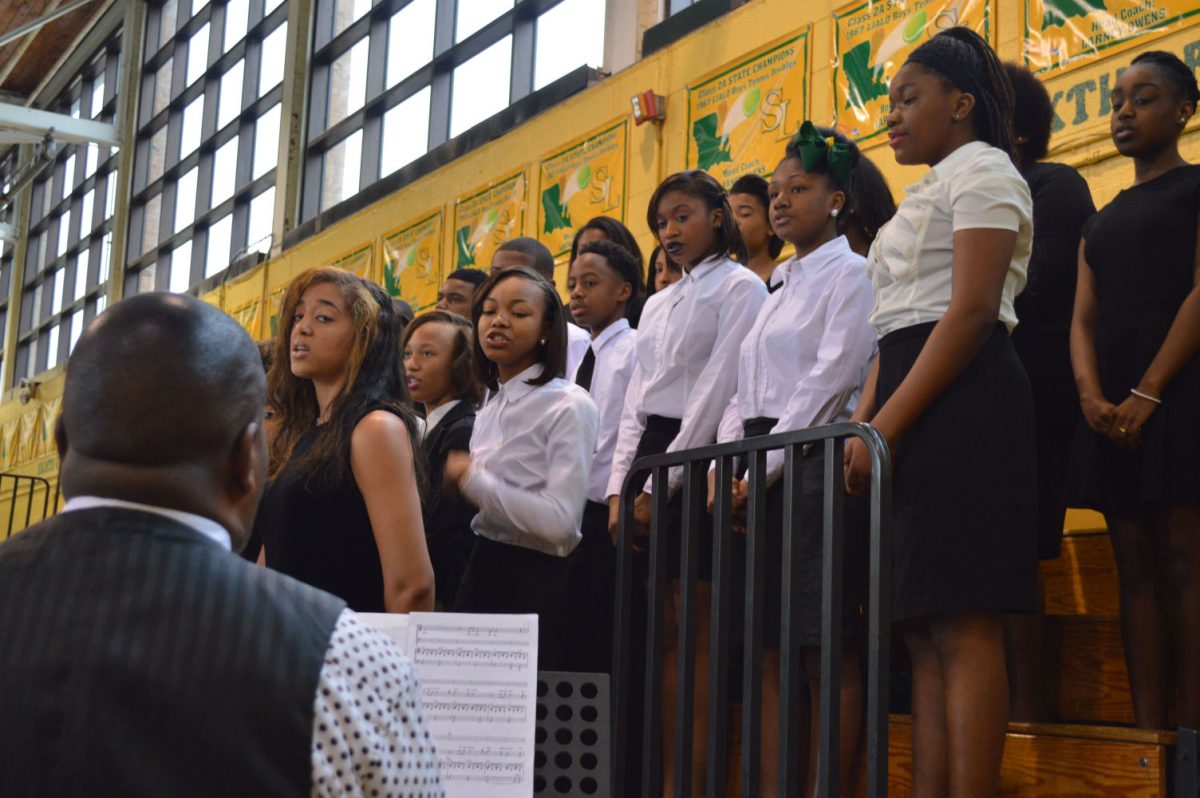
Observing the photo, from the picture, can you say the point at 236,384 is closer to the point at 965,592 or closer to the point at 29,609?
the point at 29,609

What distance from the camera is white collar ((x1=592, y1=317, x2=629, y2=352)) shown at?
3771 mm

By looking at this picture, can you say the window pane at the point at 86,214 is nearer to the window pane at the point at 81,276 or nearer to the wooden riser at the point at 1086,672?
the window pane at the point at 81,276

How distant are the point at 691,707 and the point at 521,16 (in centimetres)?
601

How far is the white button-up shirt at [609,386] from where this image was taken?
354cm

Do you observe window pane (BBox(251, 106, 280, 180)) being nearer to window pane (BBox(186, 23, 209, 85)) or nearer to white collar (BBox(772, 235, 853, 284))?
window pane (BBox(186, 23, 209, 85))

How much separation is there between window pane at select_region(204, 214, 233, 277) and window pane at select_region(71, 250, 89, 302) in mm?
2798

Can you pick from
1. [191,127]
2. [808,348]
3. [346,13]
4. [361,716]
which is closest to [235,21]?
[191,127]

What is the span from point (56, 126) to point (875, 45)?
375 inches

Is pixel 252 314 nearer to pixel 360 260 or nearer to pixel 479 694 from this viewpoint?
pixel 360 260

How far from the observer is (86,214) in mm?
14000

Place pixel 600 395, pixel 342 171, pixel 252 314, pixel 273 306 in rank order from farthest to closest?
pixel 252 314 → pixel 342 171 → pixel 273 306 → pixel 600 395

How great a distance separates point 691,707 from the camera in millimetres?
2283

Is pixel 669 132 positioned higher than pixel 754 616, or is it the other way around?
pixel 669 132

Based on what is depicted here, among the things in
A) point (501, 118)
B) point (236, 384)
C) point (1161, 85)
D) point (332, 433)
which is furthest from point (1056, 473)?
point (501, 118)
